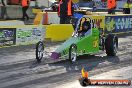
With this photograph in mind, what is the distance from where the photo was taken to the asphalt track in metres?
11.4

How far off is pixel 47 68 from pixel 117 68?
87.6 inches

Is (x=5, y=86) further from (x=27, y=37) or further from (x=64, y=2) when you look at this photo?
(x=64, y=2)

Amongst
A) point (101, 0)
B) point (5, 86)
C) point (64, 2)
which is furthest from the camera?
Result: point (101, 0)

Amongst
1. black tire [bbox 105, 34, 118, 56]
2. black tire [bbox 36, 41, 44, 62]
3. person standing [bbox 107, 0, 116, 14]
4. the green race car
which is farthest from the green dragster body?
person standing [bbox 107, 0, 116, 14]

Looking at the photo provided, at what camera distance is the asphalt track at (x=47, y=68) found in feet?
37.5

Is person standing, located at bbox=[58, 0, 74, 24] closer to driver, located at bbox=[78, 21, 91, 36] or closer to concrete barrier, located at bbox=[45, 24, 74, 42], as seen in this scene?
concrete barrier, located at bbox=[45, 24, 74, 42]

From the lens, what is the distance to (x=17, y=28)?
20.5 meters

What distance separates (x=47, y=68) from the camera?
13.8 metres

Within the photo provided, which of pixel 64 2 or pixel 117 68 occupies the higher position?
pixel 64 2

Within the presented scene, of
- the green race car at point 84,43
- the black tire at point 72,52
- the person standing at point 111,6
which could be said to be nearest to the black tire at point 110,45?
the green race car at point 84,43

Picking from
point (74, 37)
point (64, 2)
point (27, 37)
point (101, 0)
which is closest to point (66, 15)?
point (64, 2)

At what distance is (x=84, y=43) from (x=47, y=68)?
85.9 inches

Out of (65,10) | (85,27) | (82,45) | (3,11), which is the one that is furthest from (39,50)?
(3,11)

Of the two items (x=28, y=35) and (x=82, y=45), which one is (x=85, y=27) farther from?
(x=28, y=35)
